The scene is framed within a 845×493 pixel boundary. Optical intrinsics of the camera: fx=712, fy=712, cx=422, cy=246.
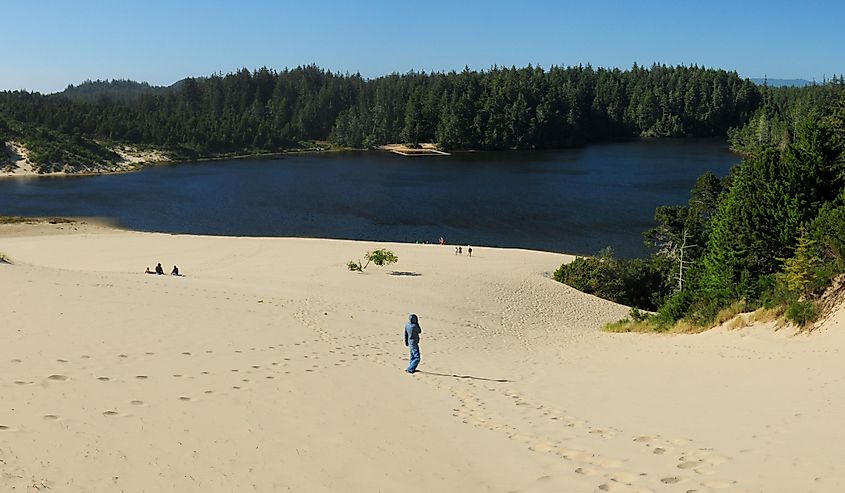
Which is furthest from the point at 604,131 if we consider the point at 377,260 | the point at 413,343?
the point at 413,343

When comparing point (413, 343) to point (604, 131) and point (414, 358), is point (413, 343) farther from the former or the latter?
point (604, 131)

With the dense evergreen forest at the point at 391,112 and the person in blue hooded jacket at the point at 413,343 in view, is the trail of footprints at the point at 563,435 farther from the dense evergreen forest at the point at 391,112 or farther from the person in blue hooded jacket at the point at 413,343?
the dense evergreen forest at the point at 391,112

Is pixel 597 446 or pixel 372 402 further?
pixel 372 402

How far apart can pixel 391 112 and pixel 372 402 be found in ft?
485

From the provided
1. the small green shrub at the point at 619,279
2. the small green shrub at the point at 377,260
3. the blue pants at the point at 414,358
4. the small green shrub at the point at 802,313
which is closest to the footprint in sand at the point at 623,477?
the blue pants at the point at 414,358

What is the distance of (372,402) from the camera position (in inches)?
461

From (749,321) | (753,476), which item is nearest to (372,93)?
(749,321)

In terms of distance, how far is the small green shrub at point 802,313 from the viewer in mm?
16828

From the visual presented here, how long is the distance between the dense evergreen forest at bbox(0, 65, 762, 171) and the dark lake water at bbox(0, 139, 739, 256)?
720 inches

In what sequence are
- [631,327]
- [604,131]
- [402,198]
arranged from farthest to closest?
[604,131] < [402,198] < [631,327]

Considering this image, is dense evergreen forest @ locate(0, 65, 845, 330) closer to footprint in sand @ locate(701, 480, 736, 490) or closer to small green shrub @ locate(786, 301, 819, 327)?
small green shrub @ locate(786, 301, 819, 327)

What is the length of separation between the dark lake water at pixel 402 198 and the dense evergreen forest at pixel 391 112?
18293 mm

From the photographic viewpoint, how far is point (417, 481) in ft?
26.3

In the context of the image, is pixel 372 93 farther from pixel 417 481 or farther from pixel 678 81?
pixel 417 481
